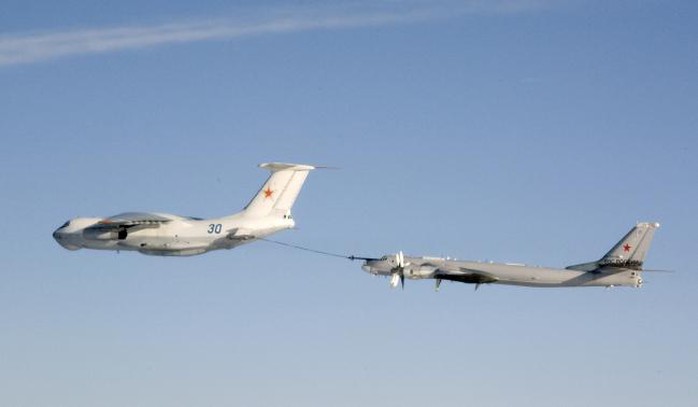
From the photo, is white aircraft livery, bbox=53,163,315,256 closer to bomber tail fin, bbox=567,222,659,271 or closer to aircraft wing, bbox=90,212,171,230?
aircraft wing, bbox=90,212,171,230

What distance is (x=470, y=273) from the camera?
153125 mm

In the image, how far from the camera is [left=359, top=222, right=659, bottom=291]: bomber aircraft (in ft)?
497

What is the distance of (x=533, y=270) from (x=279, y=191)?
37.8 metres

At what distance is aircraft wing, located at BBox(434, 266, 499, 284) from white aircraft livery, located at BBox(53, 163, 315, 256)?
89.1ft

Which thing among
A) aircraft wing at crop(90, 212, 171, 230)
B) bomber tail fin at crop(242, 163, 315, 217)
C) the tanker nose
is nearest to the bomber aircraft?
bomber tail fin at crop(242, 163, 315, 217)

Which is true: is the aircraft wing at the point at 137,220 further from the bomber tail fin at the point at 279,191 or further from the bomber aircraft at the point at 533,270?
the bomber aircraft at the point at 533,270

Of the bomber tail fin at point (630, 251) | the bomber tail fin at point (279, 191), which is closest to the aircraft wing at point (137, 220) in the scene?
the bomber tail fin at point (279, 191)

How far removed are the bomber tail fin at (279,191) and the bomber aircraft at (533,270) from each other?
21.6m

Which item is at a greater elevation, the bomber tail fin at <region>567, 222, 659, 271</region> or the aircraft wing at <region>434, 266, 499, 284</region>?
the bomber tail fin at <region>567, 222, 659, 271</region>

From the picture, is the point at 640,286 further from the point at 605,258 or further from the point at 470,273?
the point at 470,273

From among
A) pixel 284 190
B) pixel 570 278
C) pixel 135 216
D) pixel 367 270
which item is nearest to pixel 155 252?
pixel 135 216

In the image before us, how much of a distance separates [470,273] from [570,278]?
42.6ft

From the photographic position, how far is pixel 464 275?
15238 centimetres

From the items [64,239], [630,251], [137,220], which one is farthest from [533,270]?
[64,239]
